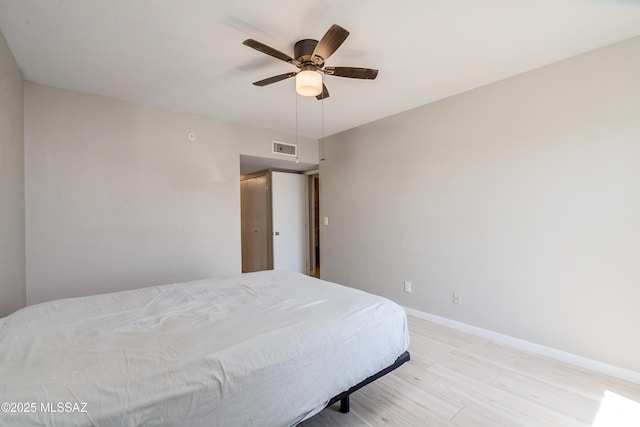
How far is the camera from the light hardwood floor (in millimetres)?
1655

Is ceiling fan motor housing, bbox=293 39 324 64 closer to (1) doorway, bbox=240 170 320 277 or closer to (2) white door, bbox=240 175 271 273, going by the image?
(1) doorway, bbox=240 170 320 277

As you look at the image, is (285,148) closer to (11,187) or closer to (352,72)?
(352,72)

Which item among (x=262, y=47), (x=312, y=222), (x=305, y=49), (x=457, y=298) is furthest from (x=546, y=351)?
(x=312, y=222)

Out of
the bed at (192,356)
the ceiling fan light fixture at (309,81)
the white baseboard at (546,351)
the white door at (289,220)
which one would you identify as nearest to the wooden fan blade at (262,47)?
the ceiling fan light fixture at (309,81)

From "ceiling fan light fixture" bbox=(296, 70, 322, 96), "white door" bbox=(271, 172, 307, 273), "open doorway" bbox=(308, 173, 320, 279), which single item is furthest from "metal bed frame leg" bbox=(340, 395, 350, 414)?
"open doorway" bbox=(308, 173, 320, 279)

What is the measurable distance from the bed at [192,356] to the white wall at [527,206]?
1.44m

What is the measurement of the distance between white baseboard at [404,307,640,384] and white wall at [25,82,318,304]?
2707 mm

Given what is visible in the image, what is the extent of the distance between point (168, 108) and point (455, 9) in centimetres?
300

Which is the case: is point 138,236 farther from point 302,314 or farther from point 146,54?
point 302,314

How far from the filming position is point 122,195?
2916mm

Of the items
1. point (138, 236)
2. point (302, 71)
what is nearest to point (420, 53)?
point (302, 71)

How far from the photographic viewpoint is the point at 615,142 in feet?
6.77

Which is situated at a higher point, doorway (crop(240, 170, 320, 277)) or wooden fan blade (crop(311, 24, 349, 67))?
wooden fan blade (crop(311, 24, 349, 67))

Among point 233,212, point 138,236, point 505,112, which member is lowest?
point 138,236
